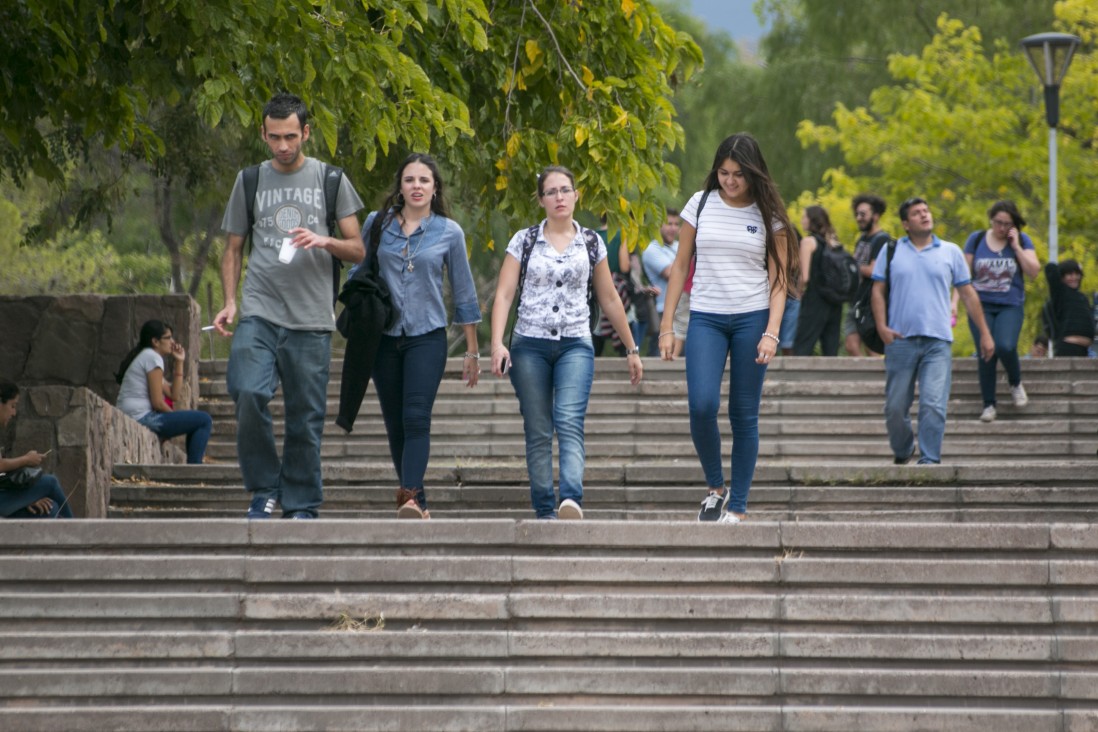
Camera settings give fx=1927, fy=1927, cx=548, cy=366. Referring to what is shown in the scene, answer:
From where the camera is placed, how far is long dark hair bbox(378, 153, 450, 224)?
9094 millimetres

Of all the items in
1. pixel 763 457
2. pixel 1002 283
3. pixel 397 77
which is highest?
pixel 397 77

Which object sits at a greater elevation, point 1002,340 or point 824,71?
point 824,71

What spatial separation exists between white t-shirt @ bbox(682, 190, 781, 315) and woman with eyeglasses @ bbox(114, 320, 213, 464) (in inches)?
211

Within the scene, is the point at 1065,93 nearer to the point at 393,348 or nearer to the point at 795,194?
the point at 795,194

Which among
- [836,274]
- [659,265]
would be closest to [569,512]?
[836,274]

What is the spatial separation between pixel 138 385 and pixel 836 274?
5.94 metres

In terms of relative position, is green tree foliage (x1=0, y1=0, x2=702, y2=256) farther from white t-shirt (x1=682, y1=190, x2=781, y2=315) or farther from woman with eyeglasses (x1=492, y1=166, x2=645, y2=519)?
white t-shirt (x1=682, y1=190, x2=781, y2=315)

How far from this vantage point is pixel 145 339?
44.4 feet

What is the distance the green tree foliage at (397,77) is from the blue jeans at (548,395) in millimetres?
2375

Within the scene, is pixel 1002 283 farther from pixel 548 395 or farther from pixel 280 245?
pixel 280 245

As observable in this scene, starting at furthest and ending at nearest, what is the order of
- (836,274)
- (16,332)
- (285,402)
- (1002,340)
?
1. (836,274)
2. (16,332)
3. (1002,340)
4. (285,402)

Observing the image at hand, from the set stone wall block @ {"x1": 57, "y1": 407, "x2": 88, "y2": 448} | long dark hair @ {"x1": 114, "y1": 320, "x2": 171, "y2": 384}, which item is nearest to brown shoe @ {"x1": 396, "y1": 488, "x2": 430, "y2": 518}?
stone wall block @ {"x1": 57, "y1": 407, "x2": 88, "y2": 448}

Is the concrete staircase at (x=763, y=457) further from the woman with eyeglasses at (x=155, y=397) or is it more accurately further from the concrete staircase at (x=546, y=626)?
the concrete staircase at (x=546, y=626)

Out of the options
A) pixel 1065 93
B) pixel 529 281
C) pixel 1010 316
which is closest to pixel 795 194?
pixel 1065 93
